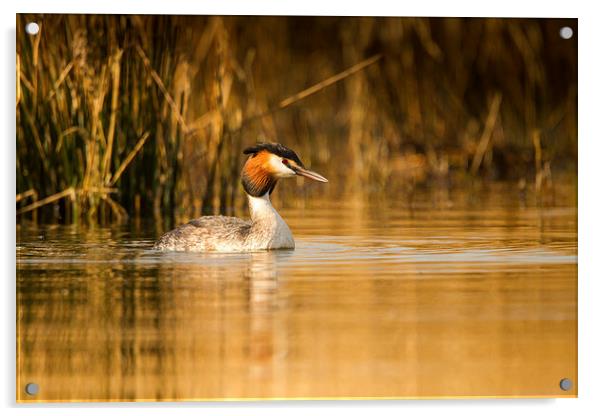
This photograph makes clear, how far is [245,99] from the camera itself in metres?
11.2

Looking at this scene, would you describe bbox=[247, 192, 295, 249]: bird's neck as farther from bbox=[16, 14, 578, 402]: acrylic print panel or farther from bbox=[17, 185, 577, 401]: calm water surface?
bbox=[17, 185, 577, 401]: calm water surface

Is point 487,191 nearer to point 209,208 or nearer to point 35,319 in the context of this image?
point 209,208

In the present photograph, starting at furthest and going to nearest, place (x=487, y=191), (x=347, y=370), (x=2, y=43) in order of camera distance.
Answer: (x=487, y=191)
(x=2, y=43)
(x=347, y=370)

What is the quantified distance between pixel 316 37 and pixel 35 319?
3369 mm

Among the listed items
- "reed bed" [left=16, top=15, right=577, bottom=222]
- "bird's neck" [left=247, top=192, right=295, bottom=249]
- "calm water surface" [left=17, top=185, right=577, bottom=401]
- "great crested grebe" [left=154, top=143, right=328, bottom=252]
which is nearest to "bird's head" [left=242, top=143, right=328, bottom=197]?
"great crested grebe" [left=154, top=143, right=328, bottom=252]

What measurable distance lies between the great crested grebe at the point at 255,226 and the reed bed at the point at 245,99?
752 millimetres

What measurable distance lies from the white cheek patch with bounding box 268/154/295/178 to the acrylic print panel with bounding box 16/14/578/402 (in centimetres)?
1

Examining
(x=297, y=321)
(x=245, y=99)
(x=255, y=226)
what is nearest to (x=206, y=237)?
(x=255, y=226)

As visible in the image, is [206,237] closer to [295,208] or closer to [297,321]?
[297,321]

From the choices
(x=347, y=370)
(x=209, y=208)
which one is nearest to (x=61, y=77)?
(x=209, y=208)

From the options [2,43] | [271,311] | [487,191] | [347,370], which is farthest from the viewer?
[487,191]

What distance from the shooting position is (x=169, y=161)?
33.4 feet

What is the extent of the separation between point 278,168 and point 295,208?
2.01 metres

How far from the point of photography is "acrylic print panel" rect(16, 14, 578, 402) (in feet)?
→ 22.8
